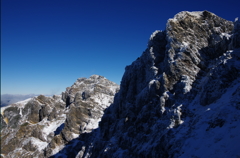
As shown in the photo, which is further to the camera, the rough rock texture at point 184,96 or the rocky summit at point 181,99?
the rocky summit at point 181,99

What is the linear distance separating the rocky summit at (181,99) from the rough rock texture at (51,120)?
22.1ft

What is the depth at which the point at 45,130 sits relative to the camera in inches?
3831

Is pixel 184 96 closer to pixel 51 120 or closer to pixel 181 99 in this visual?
pixel 181 99

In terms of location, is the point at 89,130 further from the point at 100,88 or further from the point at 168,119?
the point at 168,119

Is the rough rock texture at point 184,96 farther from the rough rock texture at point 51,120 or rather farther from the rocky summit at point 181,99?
the rough rock texture at point 51,120

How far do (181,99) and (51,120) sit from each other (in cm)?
9213

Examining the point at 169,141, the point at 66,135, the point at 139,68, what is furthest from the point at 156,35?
the point at 66,135

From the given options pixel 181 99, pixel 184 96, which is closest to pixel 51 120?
pixel 181 99

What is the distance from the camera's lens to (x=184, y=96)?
38250mm

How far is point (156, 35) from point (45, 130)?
263 ft

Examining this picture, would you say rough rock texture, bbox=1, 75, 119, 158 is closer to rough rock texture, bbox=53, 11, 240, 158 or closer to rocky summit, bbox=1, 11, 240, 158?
rocky summit, bbox=1, 11, 240, 158

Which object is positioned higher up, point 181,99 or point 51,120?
point 181,99

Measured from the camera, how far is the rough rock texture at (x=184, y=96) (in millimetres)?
27719

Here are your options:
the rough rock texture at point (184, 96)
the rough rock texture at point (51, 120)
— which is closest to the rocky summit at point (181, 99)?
the rough rock texture at point (184, 96)
